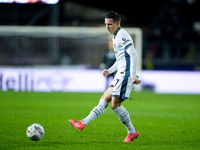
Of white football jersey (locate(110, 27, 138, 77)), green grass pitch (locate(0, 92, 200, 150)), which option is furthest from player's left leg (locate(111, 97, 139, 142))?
white football jersey (locate(110, 27, 138, 77))

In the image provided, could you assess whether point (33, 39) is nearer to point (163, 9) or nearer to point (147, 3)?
point (163, 9)

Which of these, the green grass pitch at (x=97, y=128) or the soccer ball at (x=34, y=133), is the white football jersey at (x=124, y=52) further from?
the soccer ball at (x=34, y=133)

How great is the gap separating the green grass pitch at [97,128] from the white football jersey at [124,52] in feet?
1.80

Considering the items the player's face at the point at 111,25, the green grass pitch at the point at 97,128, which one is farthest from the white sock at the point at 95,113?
the player's face at the point at 111,25

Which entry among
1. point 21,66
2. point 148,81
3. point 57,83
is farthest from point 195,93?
point 21,66

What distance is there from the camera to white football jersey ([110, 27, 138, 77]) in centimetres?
461

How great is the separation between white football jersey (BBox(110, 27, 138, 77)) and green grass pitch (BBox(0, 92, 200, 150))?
550 millimetres

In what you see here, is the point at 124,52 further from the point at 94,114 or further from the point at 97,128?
the point at 97,128

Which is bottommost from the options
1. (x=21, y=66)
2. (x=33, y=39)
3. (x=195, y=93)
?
(x=195, y=93)

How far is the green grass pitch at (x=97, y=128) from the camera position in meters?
4.63

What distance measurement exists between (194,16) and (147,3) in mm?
5762

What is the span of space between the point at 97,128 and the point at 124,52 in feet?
6.53

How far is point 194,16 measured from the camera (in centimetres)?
2181

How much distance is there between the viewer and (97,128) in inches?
245
